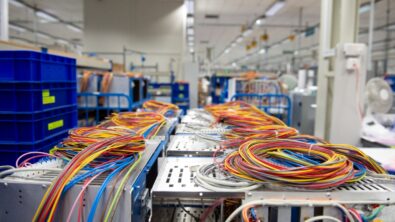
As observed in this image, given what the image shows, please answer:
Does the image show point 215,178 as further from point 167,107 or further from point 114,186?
point 167,107

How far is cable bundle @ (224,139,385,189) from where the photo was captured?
92cm

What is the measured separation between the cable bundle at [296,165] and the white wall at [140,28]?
25.7 feet

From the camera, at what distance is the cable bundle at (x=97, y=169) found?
81 centimetres

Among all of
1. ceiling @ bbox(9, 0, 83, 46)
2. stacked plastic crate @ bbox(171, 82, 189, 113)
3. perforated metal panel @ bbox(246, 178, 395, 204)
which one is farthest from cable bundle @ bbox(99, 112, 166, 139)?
ceiling @ bbox(9, 0, 83, 46)

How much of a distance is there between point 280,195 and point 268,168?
10cm

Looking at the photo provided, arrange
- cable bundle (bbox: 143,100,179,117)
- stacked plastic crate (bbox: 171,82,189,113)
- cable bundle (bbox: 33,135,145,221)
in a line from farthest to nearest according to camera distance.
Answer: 1. stacked plastic crate (bbox: 171,82,189,113)
2. cable bundle (bbox: 143,100,179,117)
3. cable bundle (bbox: 33,135,145,221)

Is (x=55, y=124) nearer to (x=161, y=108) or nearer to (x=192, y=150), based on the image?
(x=161, y=108)

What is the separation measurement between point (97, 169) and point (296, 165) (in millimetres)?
710

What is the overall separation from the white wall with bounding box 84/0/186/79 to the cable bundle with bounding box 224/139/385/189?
7.85 meters

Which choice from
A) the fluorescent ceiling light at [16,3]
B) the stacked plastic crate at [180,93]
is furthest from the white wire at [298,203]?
the fluorescent ceiling light at [16,3]

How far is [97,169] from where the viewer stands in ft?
3.23

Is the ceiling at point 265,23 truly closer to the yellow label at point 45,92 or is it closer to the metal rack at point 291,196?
the yellow label at point 45,92

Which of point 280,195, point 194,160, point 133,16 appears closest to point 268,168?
point 280,195

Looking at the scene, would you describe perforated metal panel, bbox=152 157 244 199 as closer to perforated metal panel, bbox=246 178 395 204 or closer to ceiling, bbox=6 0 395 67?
perforated metal panel, bbox=246 178 395 204
